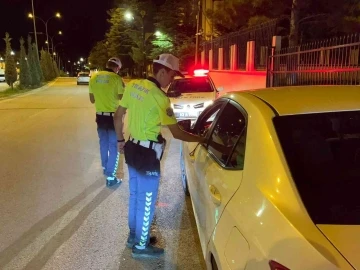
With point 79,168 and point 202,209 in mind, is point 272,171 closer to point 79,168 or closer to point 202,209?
point 202,209

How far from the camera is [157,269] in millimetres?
3441

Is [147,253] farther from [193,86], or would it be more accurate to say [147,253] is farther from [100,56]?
[100,56]

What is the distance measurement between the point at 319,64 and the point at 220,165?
722 cm

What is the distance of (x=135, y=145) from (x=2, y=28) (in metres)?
74.7

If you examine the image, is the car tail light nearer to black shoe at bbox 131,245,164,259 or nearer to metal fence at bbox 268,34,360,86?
black shoe at bbox 131,245,164,259

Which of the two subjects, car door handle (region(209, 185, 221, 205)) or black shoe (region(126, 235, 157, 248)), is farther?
black shoe (region(126, 235, 157, 248))

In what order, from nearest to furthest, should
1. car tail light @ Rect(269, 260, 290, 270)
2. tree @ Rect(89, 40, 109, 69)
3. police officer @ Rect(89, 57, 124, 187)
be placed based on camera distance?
car tail light @ Rect(269, 260, 290, 270), police officer @ Rect(89, 57, 124, 187), tree @ Rect(89, 40, 109, 69)

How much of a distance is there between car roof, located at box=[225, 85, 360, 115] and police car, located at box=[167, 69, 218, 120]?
7.53 metres

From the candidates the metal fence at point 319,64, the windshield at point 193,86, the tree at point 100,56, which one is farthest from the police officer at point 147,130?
the tree at point 100,56

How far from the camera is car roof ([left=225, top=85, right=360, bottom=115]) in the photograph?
94.6 inches

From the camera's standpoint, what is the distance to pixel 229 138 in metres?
3.01

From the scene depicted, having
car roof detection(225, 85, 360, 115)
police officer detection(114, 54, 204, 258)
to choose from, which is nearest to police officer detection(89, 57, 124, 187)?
police officer detection(114, 54, 204, 258)

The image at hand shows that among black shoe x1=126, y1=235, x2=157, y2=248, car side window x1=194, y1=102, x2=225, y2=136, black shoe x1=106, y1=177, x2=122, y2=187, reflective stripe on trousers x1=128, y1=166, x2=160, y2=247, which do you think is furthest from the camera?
black shoe x1=106, y1=177, x2=122, y2=187

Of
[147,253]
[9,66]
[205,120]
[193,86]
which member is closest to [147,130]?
[205,120]
